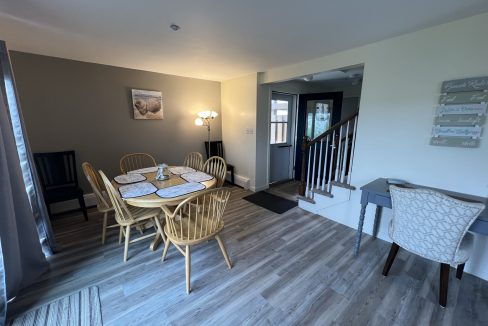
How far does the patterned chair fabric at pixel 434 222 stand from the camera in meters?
1.37

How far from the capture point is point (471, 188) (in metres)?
1.82

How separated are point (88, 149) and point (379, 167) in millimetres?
4179

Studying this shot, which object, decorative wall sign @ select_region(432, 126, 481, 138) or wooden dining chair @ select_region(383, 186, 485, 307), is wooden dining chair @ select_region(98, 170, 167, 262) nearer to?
wooden dining chair @ select_region(383, 186, 485, 307)

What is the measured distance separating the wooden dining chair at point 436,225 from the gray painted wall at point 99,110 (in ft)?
11.8

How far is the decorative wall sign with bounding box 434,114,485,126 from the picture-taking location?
1.72 meters

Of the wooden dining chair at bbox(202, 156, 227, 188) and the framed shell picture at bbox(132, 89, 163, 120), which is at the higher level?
the framed shell picture at bbox(132, 89, 163, 120)

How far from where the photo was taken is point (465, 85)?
175cm

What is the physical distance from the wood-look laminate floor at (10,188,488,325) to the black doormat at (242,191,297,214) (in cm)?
80

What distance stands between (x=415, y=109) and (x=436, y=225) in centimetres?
121

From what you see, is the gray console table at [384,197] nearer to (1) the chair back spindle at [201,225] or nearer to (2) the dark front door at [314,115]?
(1) the chair back spindle at [201,225]

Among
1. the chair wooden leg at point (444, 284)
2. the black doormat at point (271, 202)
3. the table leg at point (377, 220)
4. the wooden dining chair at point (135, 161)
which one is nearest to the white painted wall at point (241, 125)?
the black doormat at point (271, 202)

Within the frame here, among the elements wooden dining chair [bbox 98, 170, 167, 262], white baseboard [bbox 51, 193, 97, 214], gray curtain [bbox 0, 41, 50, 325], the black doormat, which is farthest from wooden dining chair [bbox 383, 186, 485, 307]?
white baseboard [bbox 51, 193, 97, 214]

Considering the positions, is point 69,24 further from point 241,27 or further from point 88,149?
point 88,149

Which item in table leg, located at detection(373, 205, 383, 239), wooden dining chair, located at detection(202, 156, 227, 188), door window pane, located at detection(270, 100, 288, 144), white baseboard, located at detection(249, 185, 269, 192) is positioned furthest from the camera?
door window pane, located at detection(270, 100, 288, 144)
